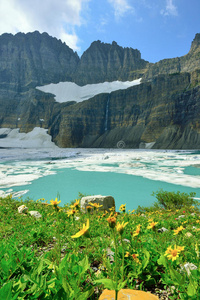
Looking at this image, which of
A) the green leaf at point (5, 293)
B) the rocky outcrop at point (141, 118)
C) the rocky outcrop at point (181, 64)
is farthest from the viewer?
the rocky outcrop at point (181, 64)

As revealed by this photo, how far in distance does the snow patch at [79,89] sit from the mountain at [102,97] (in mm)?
4611

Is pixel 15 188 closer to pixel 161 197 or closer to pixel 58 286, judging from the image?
pixel 161 197

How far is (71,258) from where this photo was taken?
5.58ft

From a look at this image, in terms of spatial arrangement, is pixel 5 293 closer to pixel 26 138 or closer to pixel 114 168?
pixel 114 168

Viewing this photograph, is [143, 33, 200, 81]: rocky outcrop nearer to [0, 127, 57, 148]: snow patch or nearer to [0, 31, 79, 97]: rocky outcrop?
[0, 31, 79, 97]: rocky outcrop

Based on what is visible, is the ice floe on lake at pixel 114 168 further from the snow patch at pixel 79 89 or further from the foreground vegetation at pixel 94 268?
the snow patch at pixel 79 89

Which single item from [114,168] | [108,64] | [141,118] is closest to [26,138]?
[141,118]

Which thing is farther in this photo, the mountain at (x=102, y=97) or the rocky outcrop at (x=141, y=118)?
→ the mountain at (x=102, y=97)

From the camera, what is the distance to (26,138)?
93.5 metres

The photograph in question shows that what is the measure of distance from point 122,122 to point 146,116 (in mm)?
12613

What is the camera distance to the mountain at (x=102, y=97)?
214ft

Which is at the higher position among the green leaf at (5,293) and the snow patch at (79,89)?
the snow patch at (79,89)

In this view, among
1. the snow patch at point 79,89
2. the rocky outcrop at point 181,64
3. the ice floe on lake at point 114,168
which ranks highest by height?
the rocky outcrop at point 181,64

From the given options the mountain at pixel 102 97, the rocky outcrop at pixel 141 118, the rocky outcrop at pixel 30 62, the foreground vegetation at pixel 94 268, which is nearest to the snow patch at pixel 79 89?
the mountain at pixel 102 97
